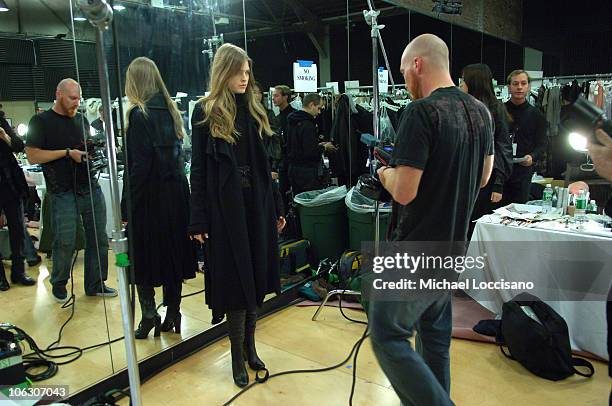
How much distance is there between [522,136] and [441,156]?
256 cm

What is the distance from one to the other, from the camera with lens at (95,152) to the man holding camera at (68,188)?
0.02m

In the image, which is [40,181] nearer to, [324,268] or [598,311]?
[324,268]

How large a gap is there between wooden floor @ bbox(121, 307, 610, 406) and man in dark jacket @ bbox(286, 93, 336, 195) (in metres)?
1.78

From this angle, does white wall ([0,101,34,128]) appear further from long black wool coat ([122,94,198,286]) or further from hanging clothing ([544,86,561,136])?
hanging clothing ([544,86,561,136])

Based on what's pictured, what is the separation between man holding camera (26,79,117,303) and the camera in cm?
212

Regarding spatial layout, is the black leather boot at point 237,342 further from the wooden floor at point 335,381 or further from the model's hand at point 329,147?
the model's hand at point 329,147

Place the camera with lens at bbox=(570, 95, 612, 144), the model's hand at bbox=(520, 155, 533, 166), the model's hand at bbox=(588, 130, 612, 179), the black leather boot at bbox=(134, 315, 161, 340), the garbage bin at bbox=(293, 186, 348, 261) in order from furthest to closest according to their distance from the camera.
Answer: the garbage bin at bbox=(293, 186, 348, 261) → the model's hand at bbox=(520, 155, 533, 166) → the black leather boot at bbox=(134, 315, 161, 340) → the model's hand at bbox=(588, 130, 612, 179) → the camera with lens at bbox=(570, 95, 612, 144)

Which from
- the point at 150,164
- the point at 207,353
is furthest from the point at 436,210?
the point at 207,353

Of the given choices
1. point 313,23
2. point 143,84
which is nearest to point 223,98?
point 143,84

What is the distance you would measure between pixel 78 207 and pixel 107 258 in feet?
0.93

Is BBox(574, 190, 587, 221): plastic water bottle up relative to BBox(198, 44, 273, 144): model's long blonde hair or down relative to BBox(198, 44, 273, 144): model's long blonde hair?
down

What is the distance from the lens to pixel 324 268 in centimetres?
375

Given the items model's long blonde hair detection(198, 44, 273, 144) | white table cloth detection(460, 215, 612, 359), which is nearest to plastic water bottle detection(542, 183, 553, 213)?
white table cloth detection(460, 215, 612, 359)

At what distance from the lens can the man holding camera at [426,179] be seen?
147 centimetres
